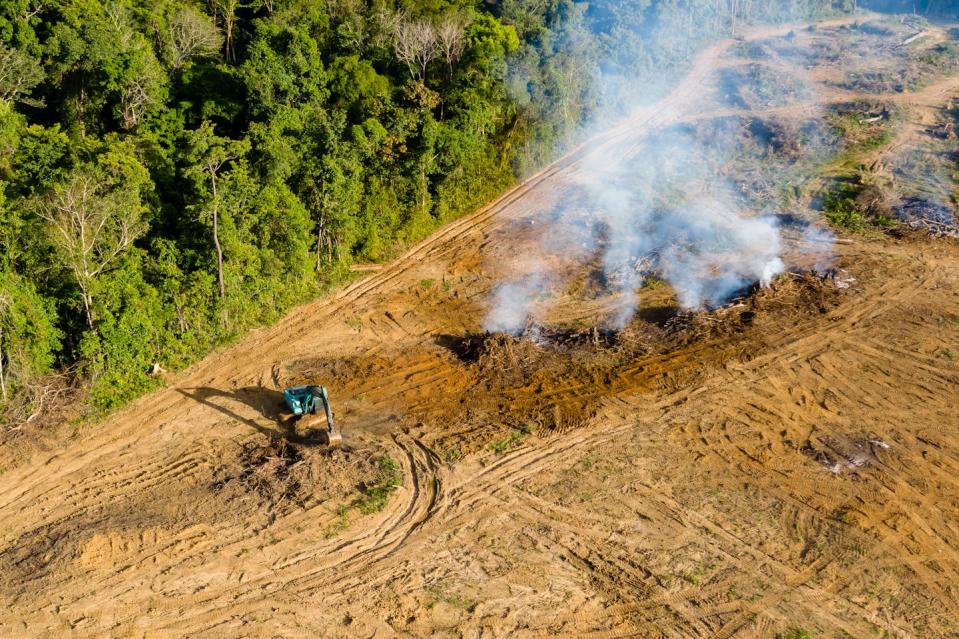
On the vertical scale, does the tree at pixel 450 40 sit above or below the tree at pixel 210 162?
above

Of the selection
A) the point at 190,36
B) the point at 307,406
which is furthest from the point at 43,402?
the point at 190,36

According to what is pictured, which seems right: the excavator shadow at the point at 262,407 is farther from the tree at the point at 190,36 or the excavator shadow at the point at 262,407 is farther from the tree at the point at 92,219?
the tree at the point at 190,36

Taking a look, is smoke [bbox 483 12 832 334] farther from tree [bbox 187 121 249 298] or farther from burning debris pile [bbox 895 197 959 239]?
tree [bbox 187 121 249 298]

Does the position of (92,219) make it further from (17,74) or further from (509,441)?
(17,74)

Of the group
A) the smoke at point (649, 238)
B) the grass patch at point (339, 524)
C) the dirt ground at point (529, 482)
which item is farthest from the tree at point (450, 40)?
the grass patch at point (339, 524)

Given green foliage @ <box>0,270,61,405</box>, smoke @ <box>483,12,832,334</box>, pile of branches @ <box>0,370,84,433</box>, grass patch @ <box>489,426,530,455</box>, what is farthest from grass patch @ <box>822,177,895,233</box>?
green foliage @ <box>0,270,61,405</box>

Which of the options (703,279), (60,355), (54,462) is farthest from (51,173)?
(703,279)
